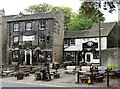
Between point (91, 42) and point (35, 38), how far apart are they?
1.97 metres

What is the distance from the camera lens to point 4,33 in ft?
20.1

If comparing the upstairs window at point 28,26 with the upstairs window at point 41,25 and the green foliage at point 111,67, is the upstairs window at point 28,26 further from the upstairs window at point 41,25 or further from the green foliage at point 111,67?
the green foliage at point 111,67

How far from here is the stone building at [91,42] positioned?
6.62m

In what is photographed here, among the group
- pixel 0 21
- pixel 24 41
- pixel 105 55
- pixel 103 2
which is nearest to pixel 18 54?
pixel 24 41

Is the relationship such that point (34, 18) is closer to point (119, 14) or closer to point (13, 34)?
point (13, 34)

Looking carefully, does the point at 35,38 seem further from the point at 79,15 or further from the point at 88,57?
the point at 88,57

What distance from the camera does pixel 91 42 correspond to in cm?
773

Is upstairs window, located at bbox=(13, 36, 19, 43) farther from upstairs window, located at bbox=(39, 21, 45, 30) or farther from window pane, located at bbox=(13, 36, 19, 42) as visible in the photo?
upstairs window, located at bbox=(39, 21, 45, 30)

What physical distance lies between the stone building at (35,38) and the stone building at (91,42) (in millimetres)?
266

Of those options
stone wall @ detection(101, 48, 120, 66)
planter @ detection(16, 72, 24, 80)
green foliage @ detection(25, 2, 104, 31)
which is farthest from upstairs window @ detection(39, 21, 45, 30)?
stone wall @ detection(101, 48, 120, 66)

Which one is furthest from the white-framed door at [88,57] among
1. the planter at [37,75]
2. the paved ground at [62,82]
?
the planter at [37,75]

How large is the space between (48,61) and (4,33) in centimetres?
109

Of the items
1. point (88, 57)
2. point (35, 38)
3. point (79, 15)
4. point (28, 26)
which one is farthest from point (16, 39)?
point (88, 57)

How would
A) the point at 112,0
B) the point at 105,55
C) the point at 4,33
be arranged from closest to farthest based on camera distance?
the point at 112,0 < the point at 4,33 < the point at 105,55
